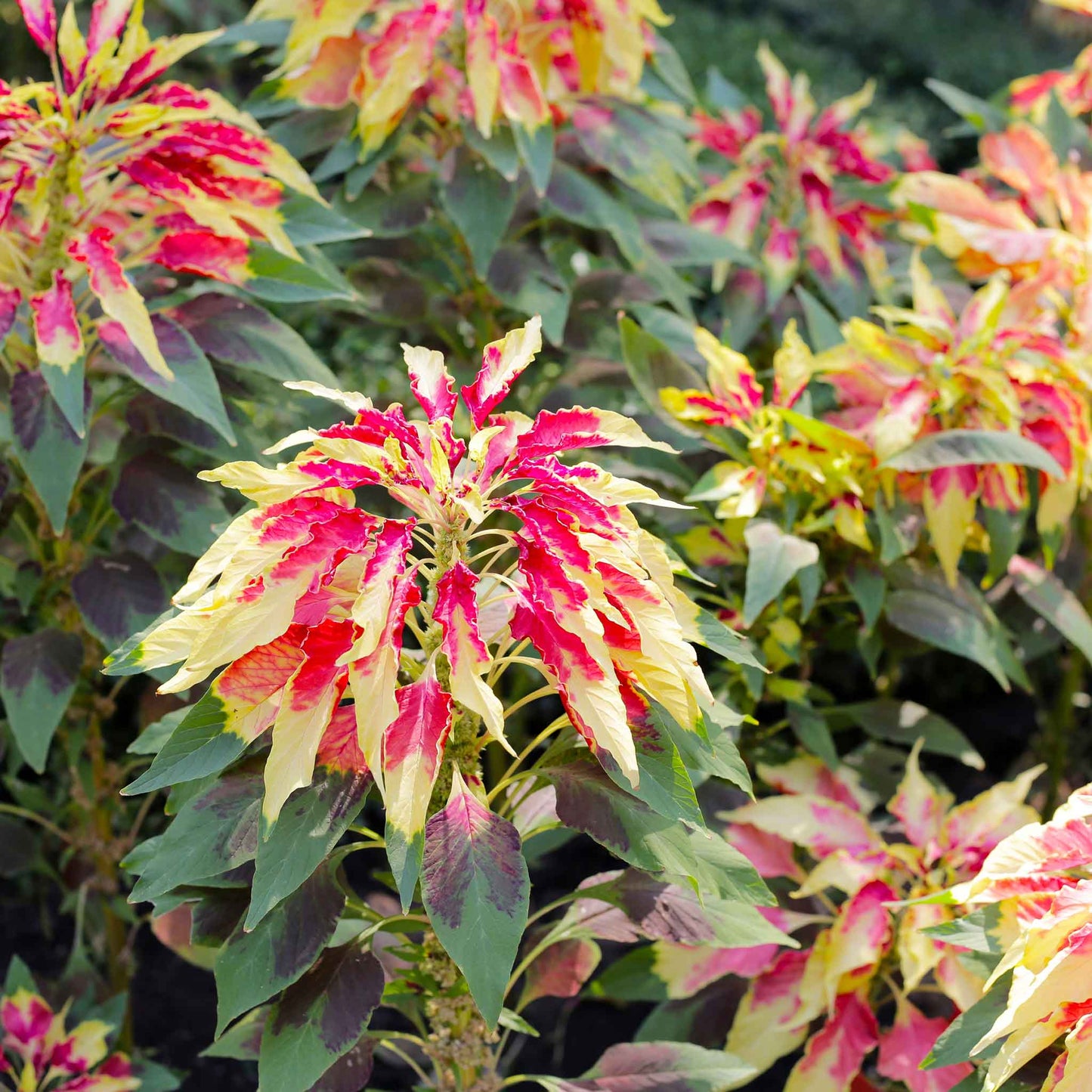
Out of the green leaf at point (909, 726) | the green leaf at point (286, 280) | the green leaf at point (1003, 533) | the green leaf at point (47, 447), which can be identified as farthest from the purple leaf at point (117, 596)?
the green leaf at point (1003, 533)

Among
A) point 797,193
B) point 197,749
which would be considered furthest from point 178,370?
point 797,193

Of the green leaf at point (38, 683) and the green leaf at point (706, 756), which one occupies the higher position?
the green leaf at point (706, 756)

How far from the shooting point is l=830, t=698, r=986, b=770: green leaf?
180 cm

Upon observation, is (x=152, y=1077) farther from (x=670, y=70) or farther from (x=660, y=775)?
(x=670, y=70)

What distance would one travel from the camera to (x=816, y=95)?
14.0 feet

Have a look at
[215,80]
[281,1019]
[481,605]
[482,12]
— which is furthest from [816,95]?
[281,1019]

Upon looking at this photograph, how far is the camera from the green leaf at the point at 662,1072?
4.31ft

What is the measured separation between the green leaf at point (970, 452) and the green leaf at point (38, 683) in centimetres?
100

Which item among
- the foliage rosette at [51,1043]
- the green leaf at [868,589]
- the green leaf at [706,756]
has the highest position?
the green leaf at [706,756]

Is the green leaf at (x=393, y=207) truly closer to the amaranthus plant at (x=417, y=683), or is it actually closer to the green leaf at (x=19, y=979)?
the amaranthus plant at (x=417, y=683)

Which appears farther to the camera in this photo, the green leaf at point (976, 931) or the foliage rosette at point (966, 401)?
the foliage rosette at point (966, 401)

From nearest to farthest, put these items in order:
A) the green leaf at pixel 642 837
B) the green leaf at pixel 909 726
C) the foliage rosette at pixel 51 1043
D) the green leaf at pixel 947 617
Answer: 1. the green leaf at pixel 642 837
2. the foliage rosette at pixel 51 1043
3. the green leaf at pixel 947 617
4. the green leaf at pixel 909 726

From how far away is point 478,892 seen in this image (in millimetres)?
1030

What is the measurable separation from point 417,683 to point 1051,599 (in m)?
1.08
